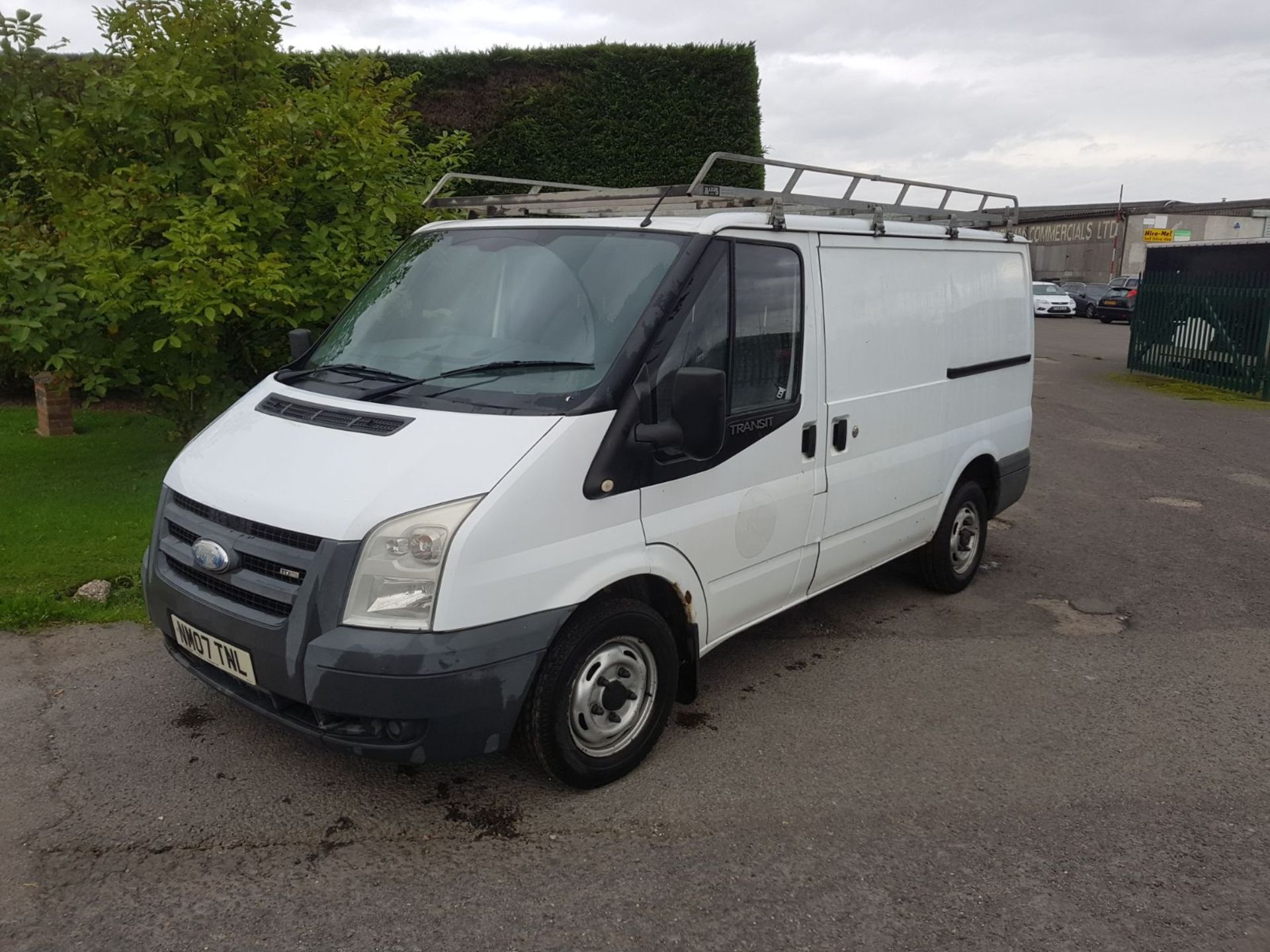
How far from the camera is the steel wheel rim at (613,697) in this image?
3.63 metres

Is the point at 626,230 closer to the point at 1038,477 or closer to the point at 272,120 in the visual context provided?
the point at 272,120

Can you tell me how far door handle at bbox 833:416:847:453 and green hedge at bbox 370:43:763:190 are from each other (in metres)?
10.6

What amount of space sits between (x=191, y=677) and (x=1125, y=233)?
58.8 metres

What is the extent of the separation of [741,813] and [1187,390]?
15904 mm

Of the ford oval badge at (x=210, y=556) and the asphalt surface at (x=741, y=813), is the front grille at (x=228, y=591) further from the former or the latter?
the asphalt surface at (x=741, y=813)

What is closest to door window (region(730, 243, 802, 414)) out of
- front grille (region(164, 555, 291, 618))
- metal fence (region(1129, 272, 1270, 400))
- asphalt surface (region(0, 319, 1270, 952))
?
asphalt surface (region(0, 319, 1270, 952))

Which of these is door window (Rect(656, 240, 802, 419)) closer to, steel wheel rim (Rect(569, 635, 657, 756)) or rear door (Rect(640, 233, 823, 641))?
rear door (Rect(640, 233, 823, 641))

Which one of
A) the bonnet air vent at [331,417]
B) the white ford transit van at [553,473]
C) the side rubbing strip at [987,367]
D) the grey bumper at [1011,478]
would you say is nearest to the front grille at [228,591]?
the white ford transit van at [553,473]

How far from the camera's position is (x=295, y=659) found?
10.6 feet

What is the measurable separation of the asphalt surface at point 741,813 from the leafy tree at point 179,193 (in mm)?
2513

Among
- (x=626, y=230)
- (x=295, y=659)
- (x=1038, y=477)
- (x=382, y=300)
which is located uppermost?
(x=626, y=230)

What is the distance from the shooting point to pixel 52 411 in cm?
1000

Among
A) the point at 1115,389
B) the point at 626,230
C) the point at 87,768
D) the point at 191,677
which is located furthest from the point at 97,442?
the point at 1115,389

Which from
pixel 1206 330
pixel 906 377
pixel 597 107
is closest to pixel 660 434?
pixel 906 377
